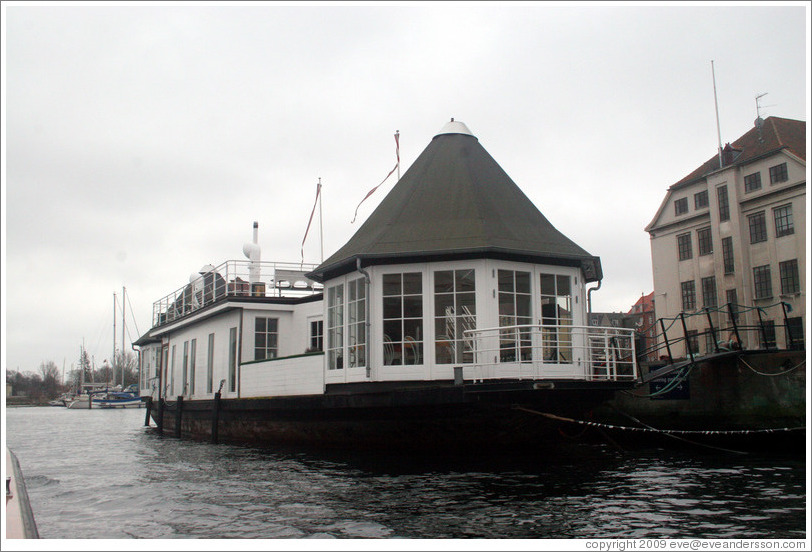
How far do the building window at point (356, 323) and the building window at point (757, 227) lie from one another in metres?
29.8

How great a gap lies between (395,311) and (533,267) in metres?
3.02

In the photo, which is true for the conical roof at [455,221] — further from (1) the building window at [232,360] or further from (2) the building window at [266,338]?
(1) the building window at [232,360]

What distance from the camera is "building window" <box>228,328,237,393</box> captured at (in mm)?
21719

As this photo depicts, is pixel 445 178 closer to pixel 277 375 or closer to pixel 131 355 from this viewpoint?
pixel 277 375

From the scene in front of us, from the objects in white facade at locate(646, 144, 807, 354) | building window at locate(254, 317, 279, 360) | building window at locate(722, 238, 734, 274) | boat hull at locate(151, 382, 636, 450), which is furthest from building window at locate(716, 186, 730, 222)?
boat hull at locate(151, 382, 636, 450)

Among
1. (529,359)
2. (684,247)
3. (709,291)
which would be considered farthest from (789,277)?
(529,359)

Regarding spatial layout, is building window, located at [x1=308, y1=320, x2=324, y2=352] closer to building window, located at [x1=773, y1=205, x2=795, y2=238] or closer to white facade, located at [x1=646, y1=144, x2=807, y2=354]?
white facade, located at [x1=646, y1=144, x2=807, y2=354]

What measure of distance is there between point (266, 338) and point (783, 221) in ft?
93.3

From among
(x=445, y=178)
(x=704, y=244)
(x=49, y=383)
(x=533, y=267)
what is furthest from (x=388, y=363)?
(x=49, y=383)

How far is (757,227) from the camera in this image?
127ft

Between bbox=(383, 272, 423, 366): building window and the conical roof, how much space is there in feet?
1.62

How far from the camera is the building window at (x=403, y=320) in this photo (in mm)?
14953

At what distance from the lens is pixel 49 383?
164 metres

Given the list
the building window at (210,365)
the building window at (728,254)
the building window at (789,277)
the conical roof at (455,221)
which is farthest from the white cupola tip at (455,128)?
the building window at (728,254)
